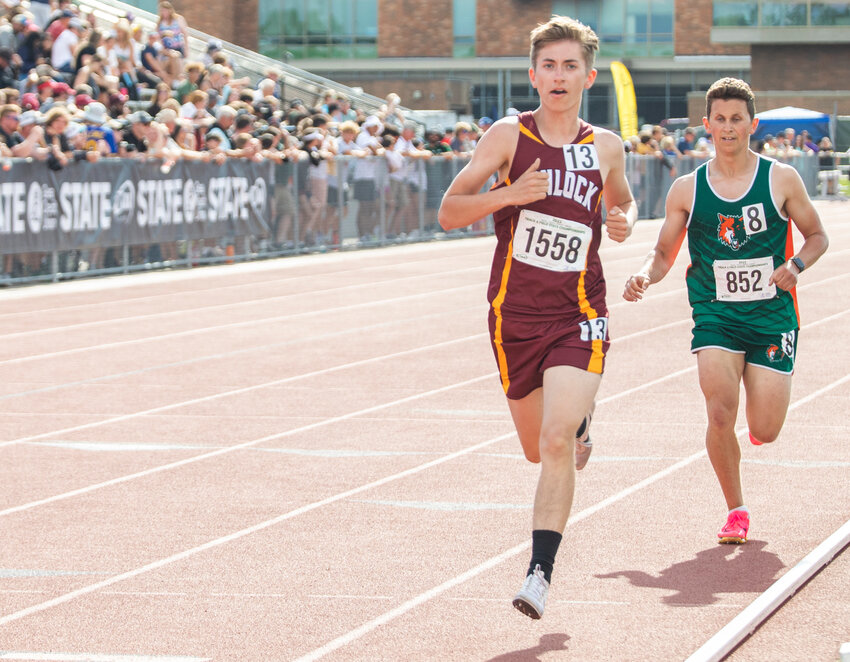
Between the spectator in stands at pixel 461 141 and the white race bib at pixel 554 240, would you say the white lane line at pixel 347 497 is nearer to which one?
the white race bib at pixel 554 240

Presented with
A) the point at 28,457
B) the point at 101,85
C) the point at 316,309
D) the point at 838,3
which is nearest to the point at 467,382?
the point at 28,457

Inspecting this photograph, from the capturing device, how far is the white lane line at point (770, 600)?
4879mm

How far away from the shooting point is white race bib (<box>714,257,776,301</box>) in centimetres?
671

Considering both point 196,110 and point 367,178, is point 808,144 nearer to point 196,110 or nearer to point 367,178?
point 367,178

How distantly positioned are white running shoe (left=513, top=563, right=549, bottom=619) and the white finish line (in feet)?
3.28

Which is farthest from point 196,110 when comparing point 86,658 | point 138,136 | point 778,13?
point 778,13

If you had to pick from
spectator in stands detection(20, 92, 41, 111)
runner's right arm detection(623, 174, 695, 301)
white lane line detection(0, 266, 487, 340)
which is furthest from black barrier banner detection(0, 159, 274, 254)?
runner's right arm detection(623, 174, 695, 301)

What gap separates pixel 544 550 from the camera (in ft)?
17.4

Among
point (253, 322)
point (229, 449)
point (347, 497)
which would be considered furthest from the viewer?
point (253, 322)

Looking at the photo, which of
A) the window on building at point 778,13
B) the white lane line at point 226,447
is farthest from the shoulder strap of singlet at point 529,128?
the window on building at point 778,13

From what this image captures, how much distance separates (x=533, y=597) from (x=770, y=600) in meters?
0.93

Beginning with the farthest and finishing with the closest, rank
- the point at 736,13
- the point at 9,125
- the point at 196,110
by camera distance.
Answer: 1. the point at 736,13
2. the point at 196,110
3. the point at 9,125

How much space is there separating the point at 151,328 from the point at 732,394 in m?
9.67

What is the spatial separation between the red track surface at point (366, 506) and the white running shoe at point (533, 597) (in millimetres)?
136
